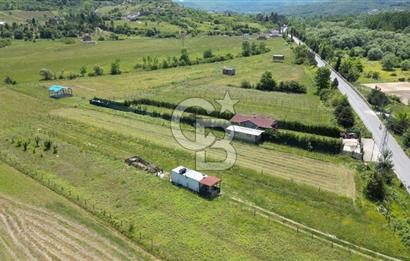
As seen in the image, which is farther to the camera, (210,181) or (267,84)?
(267,84)

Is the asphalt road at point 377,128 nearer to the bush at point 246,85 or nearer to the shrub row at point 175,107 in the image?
the bush at point 246,85

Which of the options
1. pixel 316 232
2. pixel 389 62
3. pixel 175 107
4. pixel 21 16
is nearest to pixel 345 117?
pixel 175 107

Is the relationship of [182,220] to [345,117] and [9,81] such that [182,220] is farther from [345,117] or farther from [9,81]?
[9,81]

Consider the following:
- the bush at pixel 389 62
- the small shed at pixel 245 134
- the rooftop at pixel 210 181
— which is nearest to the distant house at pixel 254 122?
the small shed at pixel 245 134

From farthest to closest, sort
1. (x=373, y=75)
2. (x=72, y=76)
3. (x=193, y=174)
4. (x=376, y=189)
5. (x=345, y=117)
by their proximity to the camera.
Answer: (x=373, y=75)
(x=72, y=76)
(x=345, y=117)
(x=193, y=174)
(x=376, y=189)

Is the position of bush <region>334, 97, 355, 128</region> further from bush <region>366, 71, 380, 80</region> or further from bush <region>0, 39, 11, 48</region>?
bush <region>0, 39, 11, 48</region>

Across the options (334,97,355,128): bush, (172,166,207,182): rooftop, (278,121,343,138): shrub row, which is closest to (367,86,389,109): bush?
(334,97,355,128): bush
